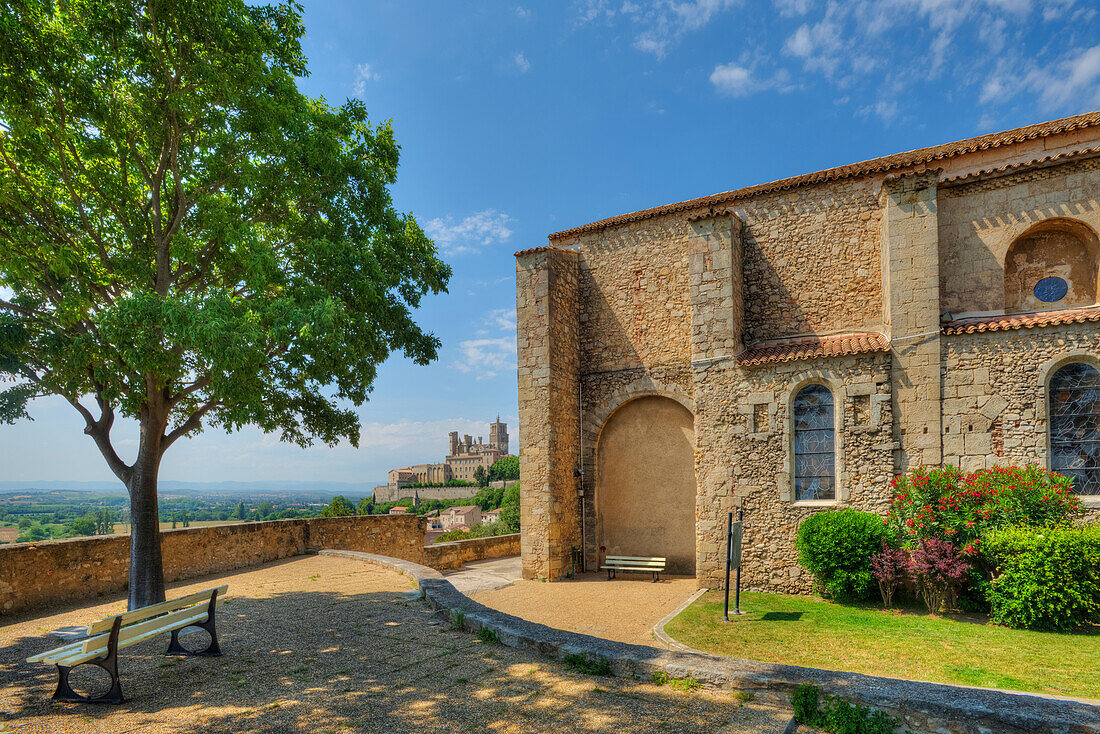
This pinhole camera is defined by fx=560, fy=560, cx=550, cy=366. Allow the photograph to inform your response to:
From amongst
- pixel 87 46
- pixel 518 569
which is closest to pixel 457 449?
pixel 518 569

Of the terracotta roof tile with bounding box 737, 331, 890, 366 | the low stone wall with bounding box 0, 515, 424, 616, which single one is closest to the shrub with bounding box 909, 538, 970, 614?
the terracotta roof tile with bounding box 737, 331, 890, 366

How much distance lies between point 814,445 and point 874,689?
684 centimetres

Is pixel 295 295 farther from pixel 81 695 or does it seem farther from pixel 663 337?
pixel 663 337

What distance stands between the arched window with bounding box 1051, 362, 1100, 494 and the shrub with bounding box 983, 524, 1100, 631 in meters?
1.25

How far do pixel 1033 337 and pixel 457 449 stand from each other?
134 metres

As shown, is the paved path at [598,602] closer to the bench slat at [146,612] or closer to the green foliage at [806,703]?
the green foliage at [806,703]

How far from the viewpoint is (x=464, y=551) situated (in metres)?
16.5

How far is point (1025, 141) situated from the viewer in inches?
432

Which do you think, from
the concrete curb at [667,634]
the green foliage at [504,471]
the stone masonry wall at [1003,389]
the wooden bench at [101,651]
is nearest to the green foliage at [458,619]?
the concrete curb at [667,634]

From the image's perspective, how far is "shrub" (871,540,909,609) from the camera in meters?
9.00

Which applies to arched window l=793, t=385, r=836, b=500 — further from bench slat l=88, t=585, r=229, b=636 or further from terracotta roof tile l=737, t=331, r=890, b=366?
bench slat l=88, t=585, r=229, b=636

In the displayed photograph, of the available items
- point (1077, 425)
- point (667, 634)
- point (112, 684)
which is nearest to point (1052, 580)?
point (1077, 425)

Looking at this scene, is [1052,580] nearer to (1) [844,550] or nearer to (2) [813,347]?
(1) [844,550]

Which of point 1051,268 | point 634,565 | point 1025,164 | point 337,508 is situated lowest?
point 337,508
